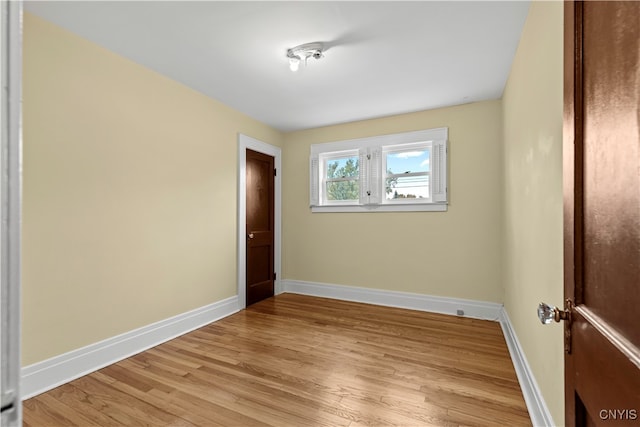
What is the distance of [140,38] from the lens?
7.23 feet

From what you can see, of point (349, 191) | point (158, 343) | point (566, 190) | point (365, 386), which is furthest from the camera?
point (349, 191)

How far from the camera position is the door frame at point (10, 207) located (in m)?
0.35

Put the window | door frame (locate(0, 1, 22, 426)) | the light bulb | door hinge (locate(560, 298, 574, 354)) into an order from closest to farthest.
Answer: door frame (locate(0, 1, 22, 426)), door hinge (locate(560, 298, 574, 354)), the light bulb, the window

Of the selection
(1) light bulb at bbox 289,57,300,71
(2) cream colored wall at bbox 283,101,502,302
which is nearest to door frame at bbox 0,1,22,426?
(1) light bulb at bbox 289,57,300,71

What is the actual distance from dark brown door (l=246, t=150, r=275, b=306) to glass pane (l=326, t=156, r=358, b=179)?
86cm

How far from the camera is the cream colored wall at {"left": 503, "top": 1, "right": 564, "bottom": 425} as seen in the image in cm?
136

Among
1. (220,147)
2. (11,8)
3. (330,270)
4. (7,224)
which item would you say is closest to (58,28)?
(220,147)

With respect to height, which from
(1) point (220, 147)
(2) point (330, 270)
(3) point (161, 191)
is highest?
(1) point (220, 147)

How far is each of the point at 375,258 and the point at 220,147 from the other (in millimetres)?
2364

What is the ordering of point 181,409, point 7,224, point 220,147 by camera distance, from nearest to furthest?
1. point 7,224
2. point 181,409
3. point 220,147

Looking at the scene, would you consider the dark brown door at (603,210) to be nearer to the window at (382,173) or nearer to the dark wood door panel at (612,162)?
the dark wood door panel at (612,162)

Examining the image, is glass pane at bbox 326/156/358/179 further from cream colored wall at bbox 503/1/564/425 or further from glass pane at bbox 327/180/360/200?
cream colored wall at bbox 503/1/564/425

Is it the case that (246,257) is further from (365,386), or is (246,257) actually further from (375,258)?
(365,386)

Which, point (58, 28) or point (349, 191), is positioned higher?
point (58, 28)
